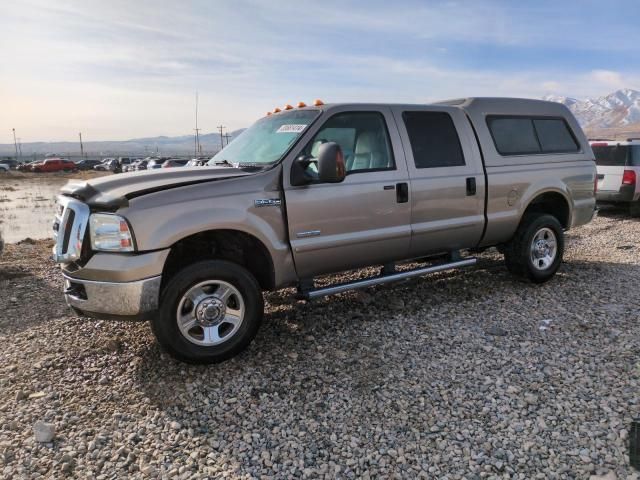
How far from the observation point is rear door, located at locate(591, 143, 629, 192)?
1075cm

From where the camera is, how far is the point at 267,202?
4.00 m

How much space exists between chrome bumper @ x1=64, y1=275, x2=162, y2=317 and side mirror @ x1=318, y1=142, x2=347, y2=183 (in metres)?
1.48

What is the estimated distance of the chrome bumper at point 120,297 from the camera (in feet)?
11.5

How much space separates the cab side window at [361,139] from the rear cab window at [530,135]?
151 cm

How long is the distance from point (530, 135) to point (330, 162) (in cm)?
315

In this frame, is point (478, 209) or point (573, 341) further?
point (478, 209)

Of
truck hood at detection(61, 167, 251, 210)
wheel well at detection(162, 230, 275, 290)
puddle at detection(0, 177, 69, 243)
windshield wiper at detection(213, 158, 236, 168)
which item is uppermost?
windshield wiper at detection(213, 158, 236, 168)

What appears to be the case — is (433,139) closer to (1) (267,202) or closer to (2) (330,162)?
(2) (330,162)

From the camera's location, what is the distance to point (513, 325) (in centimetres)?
464

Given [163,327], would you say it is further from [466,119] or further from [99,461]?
[466,119]

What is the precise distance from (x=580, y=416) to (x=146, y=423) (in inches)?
109

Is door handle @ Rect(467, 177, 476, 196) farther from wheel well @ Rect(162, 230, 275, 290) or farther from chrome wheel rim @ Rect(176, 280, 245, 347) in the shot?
chrome wheel rim @ Rect(176, 280, 245, 347)

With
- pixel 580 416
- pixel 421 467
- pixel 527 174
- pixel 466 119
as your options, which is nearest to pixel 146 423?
pixel 421 467

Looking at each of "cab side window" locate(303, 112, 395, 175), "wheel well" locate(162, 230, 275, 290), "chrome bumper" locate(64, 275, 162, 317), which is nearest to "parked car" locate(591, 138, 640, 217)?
"cab side window" locate(303, 112, 395, 175)
